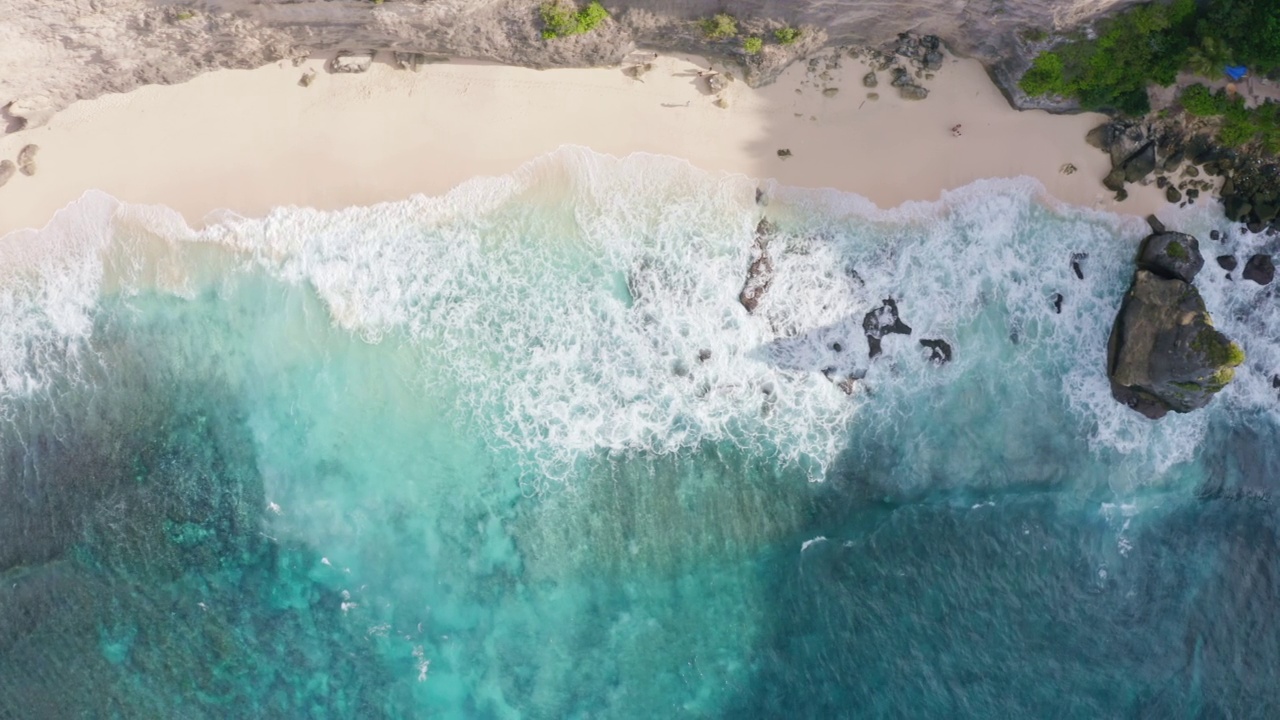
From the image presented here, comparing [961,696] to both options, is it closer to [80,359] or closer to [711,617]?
[711,617]

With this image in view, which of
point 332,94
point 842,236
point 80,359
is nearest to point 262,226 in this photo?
point 332,94

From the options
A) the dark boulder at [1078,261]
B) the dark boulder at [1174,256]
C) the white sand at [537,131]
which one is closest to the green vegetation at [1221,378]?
the dark boulder at [1174,256]

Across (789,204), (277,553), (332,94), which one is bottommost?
(277,553)

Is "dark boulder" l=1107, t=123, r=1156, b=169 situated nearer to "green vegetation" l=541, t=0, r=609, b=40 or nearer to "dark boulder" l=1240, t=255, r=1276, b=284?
"dark boulder" l=1240, t=255, r=1276, b=284

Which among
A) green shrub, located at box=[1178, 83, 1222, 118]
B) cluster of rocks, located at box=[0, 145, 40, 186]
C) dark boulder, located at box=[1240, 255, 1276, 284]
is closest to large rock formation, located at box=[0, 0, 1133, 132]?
cluster of rocks, located at box=[0, 145, 40, 186]

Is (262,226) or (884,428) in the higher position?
(262,226)

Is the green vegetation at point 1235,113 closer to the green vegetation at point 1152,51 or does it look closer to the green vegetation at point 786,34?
the green vegetation at point 1152,51
